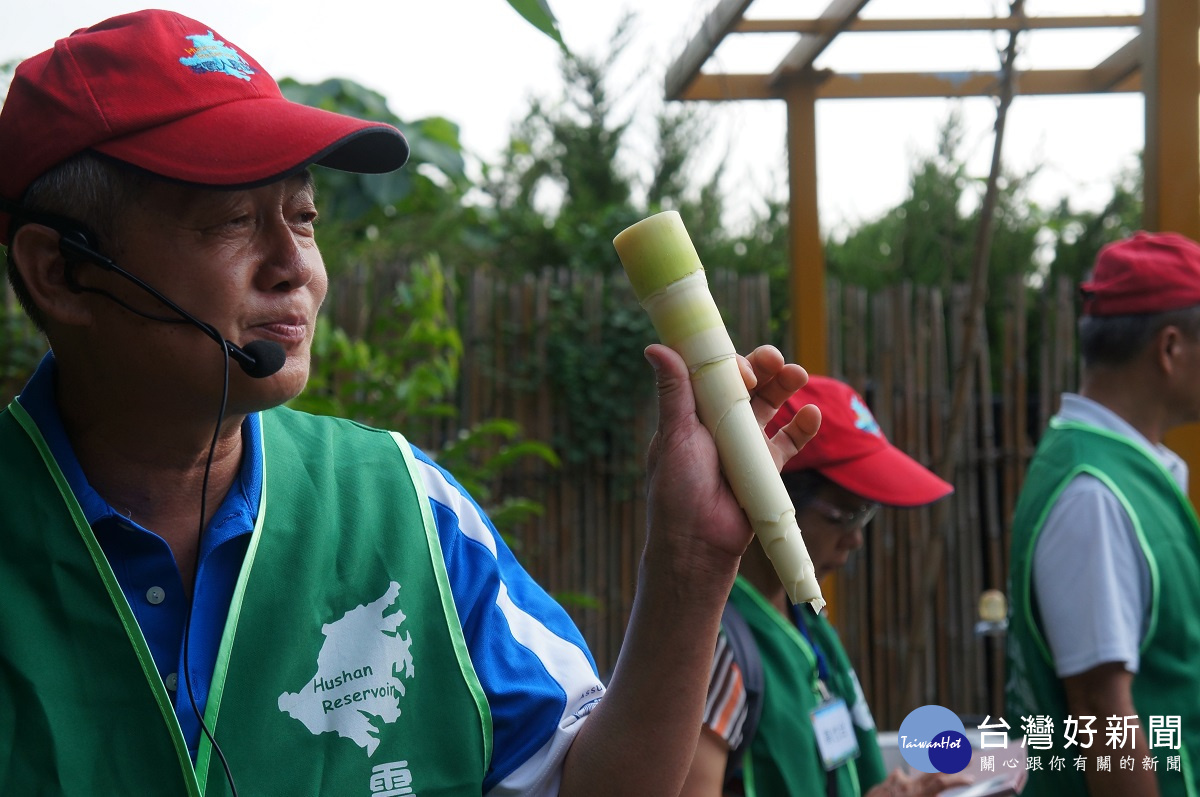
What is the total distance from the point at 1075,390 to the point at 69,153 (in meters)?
5.64

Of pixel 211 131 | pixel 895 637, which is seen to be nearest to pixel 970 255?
pixel 895 637

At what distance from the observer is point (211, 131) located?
1313 mm

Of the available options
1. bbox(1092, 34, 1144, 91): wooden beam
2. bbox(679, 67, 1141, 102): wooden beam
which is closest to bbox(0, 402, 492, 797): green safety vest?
bbox(679, 67, 1141, 102): wooden beam

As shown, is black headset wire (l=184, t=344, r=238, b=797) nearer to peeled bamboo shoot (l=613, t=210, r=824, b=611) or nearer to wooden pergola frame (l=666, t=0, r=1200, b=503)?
peeled bamboo shoot (l=613, t=210, r=824, b=611)

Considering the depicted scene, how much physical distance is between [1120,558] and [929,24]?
6.04ft

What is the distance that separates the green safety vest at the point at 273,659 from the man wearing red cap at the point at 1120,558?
1764 mm

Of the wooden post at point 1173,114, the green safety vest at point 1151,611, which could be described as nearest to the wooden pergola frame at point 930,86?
the wooden post at point 1173,114

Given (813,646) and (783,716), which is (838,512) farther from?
(783,716)

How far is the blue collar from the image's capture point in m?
1.34

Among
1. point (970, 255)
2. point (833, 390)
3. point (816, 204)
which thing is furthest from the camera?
point (970, 255)

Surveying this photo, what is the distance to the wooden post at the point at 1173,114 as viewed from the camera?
3.12m

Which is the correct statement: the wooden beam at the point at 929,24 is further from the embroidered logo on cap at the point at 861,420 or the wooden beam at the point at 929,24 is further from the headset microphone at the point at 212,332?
the headset microphone at the point at 212,332

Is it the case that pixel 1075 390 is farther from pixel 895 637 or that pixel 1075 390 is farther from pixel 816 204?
pixel 816 204

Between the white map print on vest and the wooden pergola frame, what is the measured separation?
2242 mm
